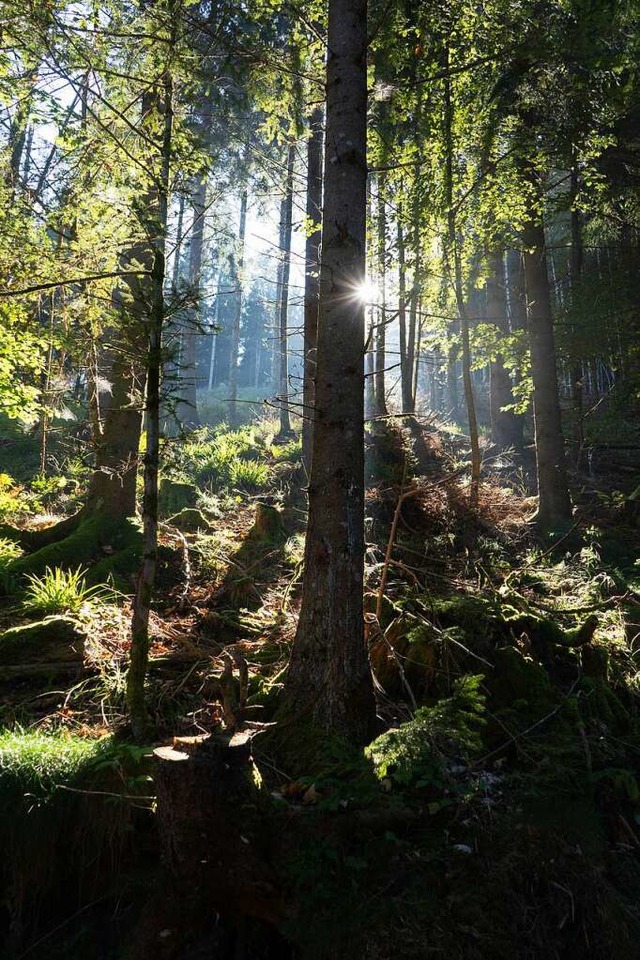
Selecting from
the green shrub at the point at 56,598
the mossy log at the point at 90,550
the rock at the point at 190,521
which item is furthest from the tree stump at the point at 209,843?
the rock at the point at 190,521

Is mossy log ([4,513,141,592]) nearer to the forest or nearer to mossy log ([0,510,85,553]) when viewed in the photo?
the forest

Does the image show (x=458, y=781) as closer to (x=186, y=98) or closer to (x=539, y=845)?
(x=539, y=845)

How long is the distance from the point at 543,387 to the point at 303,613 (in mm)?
8107

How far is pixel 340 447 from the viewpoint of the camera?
13.2 feet

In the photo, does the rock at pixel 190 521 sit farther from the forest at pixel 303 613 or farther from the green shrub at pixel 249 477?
the green shrub at pixel 249 477

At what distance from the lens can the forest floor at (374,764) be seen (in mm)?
2805

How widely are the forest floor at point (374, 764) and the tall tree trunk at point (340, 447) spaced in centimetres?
41

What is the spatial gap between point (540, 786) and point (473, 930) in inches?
45.0

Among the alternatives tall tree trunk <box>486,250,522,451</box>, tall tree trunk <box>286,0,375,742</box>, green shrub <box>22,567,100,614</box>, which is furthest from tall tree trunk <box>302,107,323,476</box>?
tall tree trunk <box>486,250,522,451</box>

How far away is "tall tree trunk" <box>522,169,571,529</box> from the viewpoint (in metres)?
9.84

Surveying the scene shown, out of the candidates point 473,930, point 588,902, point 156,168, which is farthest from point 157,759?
point 156,168

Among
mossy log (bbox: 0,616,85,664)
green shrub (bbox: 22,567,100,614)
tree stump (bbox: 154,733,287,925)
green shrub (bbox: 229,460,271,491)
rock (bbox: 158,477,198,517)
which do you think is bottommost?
tree stump (bbox: 154,733,287,925)

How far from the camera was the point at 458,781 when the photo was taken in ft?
12.0

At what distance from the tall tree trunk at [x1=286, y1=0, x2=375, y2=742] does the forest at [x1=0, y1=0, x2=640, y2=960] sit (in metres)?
0.02
